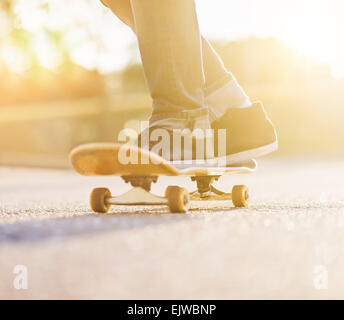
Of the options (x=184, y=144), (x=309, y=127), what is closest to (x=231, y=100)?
(x=184, y=144)

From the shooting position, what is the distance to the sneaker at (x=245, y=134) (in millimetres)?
2293

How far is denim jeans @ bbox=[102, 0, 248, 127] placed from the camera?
6.59 feet

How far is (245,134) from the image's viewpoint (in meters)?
2.32

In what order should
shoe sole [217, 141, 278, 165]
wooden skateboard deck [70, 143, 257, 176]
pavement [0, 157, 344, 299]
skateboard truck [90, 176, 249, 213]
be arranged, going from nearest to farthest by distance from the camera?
pavement [0, 157, 344, 299] < wooden skateboard deck [70, 143, 257, 176] < skateboard truck [90, 176, 249, 213] < shoe sole [217, 141, 278, 165]

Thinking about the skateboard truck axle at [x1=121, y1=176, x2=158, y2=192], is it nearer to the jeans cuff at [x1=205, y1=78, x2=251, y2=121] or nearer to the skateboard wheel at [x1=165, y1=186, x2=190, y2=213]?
the skateboard wheel at [x1=165, y1=186, x2=190, y2=213]

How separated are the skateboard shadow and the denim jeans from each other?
41 centimetres

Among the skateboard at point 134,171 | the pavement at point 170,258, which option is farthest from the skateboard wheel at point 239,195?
the pavement at point 170,258

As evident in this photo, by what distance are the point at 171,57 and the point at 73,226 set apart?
75cm

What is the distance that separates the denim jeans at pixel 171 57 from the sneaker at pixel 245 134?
204mm

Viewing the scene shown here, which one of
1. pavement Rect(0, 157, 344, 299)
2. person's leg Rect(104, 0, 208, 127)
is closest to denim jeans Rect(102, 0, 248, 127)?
person's leg Rect(104, 0, 208, 127)

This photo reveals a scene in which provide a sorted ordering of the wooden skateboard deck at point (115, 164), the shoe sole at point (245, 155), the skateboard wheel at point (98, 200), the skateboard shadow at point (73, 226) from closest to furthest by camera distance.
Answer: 1. the skateboard shadow at point (73, 226)
2. the wooden skateboard deck at point (115, 164)
3. the skateboard wheel at point (98, 200)
4. the shoe sole at point (245, 155)

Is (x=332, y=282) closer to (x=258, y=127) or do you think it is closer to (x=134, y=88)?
(x=258, y=127)

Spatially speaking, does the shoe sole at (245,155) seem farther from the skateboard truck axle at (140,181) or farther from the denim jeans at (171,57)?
the skateboard truck axle at (140,181)
